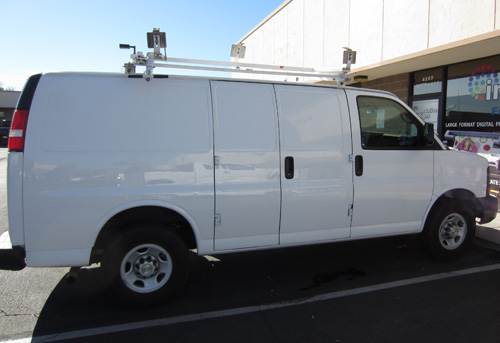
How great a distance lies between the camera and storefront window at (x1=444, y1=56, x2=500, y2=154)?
7566 millimetres

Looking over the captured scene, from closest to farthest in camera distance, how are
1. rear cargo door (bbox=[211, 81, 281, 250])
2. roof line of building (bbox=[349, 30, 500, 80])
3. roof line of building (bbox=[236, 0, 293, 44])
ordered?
rear cargo door (bbox=[211, 81, 281, 250]) < roof line of building (bbox=[349, 30, 500, 80]) < roof line of building (bbox=[236, 0, 293, 44])

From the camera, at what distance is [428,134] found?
4.50 metres

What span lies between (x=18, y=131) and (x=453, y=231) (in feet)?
16.8

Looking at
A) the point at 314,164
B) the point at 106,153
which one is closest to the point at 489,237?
the point at 314,164

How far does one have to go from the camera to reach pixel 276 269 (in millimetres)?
4586

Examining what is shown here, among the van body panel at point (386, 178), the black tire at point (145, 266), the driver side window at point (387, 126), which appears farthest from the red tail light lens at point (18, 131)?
the driver side window at point (387, 126)

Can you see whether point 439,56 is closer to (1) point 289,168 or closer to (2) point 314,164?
(2) point 314,164

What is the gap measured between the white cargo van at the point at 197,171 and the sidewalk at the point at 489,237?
1483mm

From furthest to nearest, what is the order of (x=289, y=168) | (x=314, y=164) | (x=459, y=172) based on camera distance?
(x=459, y=172), (x=314, y=164), (x=289, y=168)

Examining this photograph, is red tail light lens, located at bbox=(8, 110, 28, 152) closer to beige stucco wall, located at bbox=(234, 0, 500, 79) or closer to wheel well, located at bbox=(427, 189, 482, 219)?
wheel well, located at bbox=(427, 189, 482, 219)

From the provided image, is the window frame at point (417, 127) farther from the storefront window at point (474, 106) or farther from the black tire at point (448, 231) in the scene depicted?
the storefront window at point (474, 106)

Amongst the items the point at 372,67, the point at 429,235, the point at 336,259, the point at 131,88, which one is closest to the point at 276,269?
the point at 336,259

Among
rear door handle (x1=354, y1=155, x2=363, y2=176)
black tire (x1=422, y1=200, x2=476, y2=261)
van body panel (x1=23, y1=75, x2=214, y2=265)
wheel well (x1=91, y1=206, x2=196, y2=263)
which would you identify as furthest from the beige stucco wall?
wheel well (x1=91, y1=206, x2=196, y2=263)

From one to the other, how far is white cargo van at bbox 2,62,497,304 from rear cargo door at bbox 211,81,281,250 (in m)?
0.01
